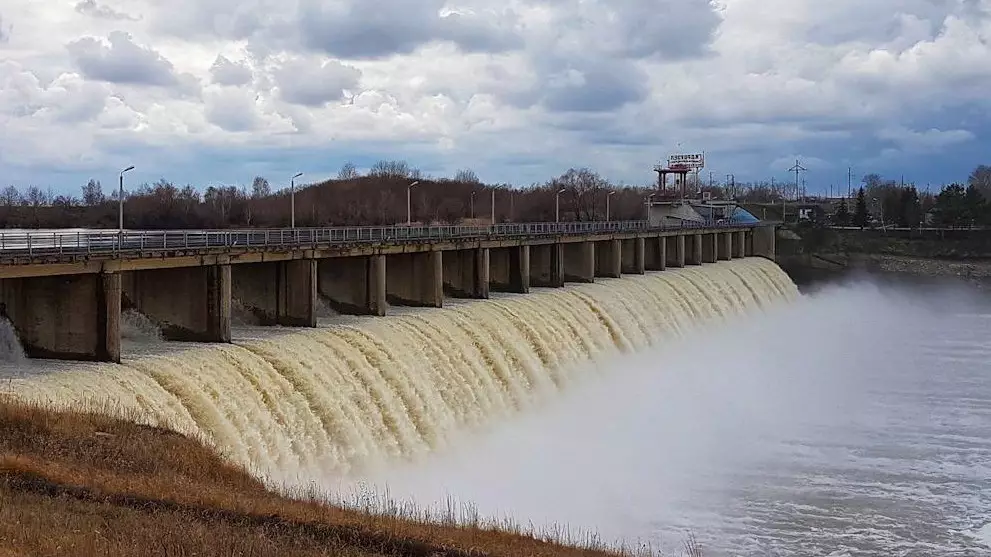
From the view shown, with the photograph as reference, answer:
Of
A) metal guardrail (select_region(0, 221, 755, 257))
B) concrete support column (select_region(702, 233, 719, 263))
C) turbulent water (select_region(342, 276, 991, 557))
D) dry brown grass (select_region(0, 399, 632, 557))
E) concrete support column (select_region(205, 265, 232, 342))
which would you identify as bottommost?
turbulent water (select_region(342, 276, 991, 557))

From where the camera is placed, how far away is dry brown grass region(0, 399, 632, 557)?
13.0 metres

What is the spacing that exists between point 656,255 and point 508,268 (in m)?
22.4

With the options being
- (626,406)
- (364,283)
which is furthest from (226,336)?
(626,406)

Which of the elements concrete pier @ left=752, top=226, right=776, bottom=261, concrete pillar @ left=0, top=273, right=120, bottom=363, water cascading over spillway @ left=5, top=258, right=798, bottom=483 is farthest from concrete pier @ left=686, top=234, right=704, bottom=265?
concrete pillar @ left=0, top=273, right=120, bottom=363

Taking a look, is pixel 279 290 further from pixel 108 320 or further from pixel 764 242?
pixel 764 242

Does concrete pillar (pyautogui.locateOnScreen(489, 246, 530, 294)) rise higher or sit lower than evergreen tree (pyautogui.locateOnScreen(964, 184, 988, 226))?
lower

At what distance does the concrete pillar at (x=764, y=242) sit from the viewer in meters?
95.2

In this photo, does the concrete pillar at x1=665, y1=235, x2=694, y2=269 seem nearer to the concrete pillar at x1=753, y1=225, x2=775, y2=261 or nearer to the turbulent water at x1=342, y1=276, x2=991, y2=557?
the concrete pillar at x1=753, y1=225, x2=775, y2=261

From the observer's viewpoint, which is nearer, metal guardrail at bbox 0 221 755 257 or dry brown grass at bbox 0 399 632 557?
dry brown grass at bbox 0 399 632 557

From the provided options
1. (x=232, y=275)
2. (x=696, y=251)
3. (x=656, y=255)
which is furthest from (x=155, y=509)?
(x=696, y=251)

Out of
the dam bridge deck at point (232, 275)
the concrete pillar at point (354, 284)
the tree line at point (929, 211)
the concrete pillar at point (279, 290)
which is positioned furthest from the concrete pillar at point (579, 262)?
the tree line at point (929, 211)

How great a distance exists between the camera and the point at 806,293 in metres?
92.1

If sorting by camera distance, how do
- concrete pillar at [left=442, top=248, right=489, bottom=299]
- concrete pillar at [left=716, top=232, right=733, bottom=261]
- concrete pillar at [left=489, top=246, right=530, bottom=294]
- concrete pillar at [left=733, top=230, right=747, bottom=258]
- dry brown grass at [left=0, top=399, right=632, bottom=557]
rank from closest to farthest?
1. dry brown grass at [left=0, top=399, right=632, bottom=557]
2. concrete pillar at [left=442, top=248, right=489, bottom=299]
3. concrete pillar at [left=489, top=246, right=530, bottom=294]
4. concrete pillar at [left=716, top=232, right=733, bottom=261]
5. concrete pillar at [left=733, top=230, right=747, bottom=258]

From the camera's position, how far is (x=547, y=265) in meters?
57.8
